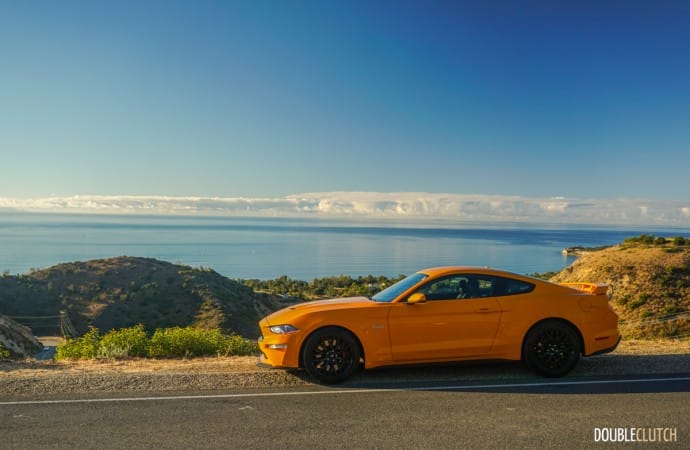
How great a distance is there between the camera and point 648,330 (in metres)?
20.8

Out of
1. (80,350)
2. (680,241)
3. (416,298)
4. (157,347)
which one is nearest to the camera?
(416,298)

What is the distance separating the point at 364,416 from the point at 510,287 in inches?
119

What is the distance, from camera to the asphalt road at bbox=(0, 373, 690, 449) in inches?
206

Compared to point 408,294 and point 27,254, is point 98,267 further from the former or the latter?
point 27,254

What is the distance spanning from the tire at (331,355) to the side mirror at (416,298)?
35.8 inches

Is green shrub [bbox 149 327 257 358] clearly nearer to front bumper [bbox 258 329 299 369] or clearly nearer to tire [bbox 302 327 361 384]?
front bumper [bbox 258 329 299 369]

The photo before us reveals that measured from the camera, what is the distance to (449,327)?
7426 mm

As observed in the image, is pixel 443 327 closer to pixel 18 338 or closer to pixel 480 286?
pixel 480 286

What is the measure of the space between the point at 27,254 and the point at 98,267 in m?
91.6

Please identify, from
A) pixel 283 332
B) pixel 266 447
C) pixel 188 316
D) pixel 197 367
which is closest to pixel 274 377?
pixel 283 332

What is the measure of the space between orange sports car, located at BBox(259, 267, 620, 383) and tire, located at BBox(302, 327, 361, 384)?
Result: 0.01m

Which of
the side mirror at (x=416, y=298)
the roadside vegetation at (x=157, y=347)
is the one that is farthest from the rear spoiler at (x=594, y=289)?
the roadside vegetation at (x=157, y=347)

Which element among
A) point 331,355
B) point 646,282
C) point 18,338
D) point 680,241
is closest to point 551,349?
point 331,355

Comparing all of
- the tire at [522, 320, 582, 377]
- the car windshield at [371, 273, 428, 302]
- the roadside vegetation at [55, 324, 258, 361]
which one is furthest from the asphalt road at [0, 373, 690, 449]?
the roadside vegetation at [55, 324, 258, 361]
